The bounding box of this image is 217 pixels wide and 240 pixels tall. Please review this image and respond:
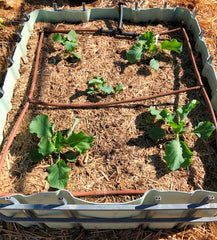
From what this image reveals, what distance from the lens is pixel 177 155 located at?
225 cm

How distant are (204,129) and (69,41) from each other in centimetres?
187

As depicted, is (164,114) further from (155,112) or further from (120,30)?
(120,30)

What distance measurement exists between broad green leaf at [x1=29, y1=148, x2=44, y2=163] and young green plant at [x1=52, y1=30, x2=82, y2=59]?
129 cm

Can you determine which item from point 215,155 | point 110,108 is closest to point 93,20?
point 110,108

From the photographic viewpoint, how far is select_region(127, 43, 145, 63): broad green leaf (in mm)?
2990

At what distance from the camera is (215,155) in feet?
8.01

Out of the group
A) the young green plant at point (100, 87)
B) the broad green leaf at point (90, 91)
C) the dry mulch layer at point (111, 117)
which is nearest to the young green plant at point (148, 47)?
the dry mulch layer at point (111, 117)

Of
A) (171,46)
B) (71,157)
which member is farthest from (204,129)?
(71,157)

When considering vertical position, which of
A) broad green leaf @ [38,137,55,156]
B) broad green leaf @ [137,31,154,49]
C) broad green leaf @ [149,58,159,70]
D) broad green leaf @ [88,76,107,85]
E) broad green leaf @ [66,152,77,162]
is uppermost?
broad green leaf @ [137,31,154,49]

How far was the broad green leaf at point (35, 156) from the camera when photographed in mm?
2344

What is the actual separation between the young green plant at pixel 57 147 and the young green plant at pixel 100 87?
442 millimetres

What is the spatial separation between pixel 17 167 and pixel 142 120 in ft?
4.21

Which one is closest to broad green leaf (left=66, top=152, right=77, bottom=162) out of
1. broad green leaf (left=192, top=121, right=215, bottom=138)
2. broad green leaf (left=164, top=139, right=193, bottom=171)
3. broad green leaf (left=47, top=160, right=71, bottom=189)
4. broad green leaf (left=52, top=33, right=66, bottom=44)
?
broad green leaf (left=47, top=160, right=71, bottom=189)

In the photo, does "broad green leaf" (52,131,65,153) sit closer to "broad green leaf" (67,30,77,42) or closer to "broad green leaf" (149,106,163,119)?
"broad green leaf" (149,106,163,119)
